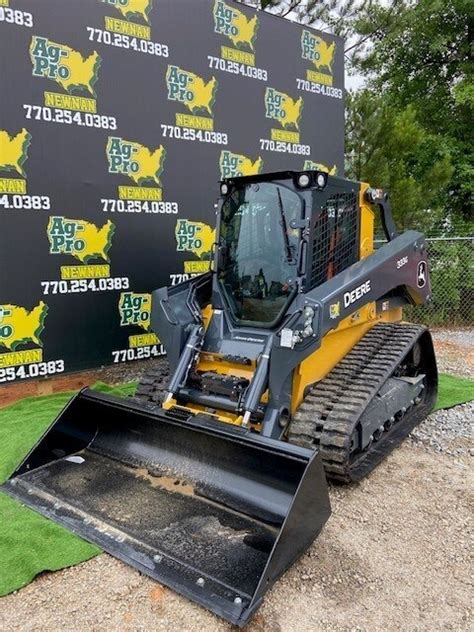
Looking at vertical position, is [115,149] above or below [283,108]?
below

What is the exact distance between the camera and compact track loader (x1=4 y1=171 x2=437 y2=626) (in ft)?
8.68

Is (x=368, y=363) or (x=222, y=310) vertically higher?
(x=222, y=310)

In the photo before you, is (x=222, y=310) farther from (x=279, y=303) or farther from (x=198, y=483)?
(x=198, y=483)

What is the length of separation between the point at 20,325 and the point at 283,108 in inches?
176

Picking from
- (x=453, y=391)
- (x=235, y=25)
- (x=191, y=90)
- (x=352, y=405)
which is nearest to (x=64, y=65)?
(x=191, y=90)

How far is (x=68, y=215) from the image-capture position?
5430 millimetres

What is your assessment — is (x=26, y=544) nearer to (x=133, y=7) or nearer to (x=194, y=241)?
(x=194, y=241)

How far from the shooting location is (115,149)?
5703 mm

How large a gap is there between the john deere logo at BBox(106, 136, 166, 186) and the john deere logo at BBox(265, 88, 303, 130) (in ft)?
5.91

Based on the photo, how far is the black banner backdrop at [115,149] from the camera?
514 cm

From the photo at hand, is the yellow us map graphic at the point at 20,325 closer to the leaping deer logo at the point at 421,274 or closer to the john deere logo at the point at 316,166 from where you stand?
the leaping deer logo at the point at 421,274

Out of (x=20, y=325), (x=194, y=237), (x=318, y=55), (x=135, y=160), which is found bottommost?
(x=20, y=325)

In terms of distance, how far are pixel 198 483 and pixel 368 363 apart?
5.12 feet

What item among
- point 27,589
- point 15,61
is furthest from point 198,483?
point 15,61
